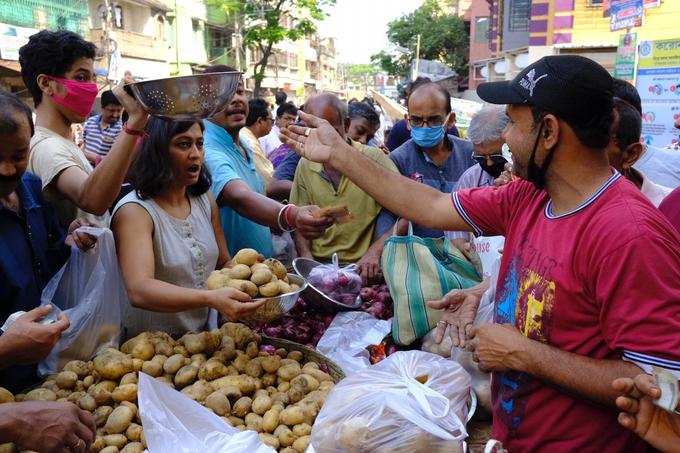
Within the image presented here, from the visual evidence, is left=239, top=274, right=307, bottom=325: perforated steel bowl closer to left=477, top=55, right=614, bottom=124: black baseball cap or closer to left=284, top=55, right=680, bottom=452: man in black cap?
left=284, top=55, right=680, bottom=452: man in black cap

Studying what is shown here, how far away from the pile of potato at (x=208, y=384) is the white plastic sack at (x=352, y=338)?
22 centimetres

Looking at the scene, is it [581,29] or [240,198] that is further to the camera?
[581,29]

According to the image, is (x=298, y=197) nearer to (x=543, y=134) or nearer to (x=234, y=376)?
(x=234, y=376)

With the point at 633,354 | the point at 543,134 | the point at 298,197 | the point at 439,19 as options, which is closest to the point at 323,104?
the point at 298,197

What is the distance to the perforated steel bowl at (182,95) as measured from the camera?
82.7 inches

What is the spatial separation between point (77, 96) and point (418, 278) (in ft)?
6.57

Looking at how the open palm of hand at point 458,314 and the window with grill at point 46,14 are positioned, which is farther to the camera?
the window with grill at point 46,14

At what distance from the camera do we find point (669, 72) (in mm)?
9539

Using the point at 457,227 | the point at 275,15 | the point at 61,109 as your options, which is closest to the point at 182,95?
the point at 61,109

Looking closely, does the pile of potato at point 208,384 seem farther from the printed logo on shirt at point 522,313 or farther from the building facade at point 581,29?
the building facade at point 581,29

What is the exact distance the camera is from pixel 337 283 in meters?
2.99

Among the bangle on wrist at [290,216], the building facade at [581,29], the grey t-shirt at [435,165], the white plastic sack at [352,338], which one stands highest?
the building facade at [581,29]

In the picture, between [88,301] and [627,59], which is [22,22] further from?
[88,301]

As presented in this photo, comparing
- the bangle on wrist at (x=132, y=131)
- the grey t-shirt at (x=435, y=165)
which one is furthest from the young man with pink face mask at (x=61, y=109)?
the grey t-shirt at (x=435, y=165)
